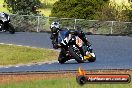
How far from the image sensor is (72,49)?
19.0 m

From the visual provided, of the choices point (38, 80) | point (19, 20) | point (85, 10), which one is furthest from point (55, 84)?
point (85, 10)

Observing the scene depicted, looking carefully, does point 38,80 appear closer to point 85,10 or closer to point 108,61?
point 108,61

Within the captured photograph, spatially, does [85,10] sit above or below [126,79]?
below

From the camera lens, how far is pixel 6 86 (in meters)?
12.3

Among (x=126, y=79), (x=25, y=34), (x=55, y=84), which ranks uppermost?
(x=126, y=79)

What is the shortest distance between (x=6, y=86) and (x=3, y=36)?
761 inches

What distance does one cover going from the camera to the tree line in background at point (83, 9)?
1594 inches

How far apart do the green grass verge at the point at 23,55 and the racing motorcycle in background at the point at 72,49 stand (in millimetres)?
2083

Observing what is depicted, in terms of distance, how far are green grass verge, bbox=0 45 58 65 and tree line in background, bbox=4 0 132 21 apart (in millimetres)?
15474

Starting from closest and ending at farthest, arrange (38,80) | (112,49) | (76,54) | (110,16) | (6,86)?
(6,86)
(38,80)
(76,54)
(112,49)
(110,16)

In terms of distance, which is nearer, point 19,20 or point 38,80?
point 38,80

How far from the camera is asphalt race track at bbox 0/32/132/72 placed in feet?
57.0

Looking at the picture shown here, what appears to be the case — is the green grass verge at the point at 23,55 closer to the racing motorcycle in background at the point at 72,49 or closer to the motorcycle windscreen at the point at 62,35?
the motorcycle windscreen at the point at 62,35

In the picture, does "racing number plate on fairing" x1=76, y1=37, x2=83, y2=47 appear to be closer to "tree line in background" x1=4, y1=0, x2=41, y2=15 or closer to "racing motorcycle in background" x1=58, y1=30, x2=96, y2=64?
"racing motorcycle in background" x1=58, y1=30, x2=96, y2=64
